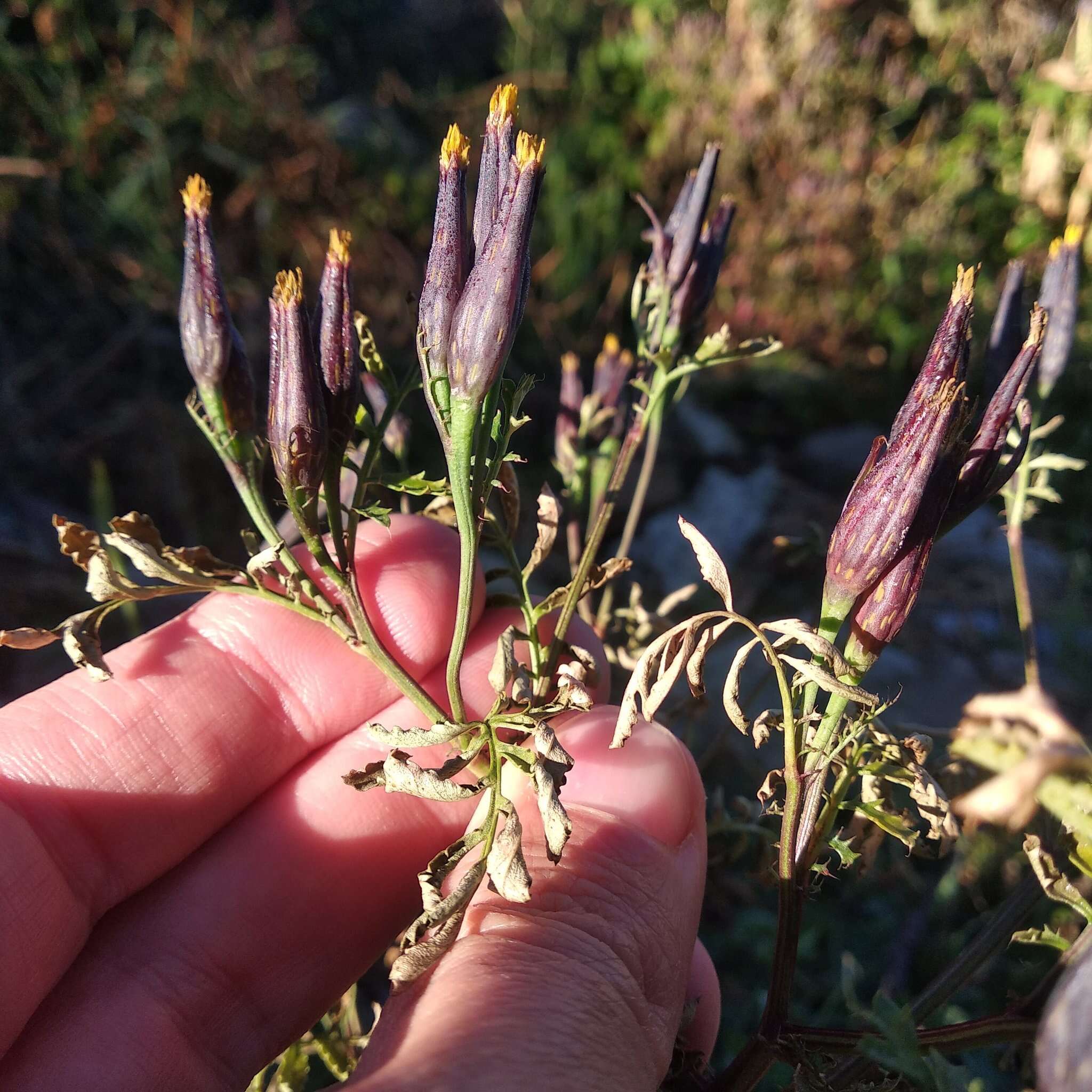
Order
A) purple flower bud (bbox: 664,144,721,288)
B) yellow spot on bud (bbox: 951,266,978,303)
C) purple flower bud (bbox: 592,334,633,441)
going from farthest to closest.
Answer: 1. purple flower bud (bbox: 592,334,633,441)
2. purple flower bud (bbox: 664,144,721,288)
3. yellow spot on bud (bbox: 951,266,978,303)

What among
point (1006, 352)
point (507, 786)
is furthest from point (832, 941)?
point (1006, 352)

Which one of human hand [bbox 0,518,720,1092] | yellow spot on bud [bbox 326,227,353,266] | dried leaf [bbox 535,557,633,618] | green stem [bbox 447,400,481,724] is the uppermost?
yellow spot on bud [bbox 326,227,353,266]

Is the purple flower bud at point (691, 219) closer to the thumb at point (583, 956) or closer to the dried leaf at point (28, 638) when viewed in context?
the thumb at point (583, 956)

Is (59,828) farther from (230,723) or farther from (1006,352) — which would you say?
(1006,352)

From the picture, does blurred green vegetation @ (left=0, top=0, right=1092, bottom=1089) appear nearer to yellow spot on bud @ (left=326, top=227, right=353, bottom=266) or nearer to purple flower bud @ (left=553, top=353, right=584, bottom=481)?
purple flower bud @ (left=553, top=353, right=584, bottom=481)

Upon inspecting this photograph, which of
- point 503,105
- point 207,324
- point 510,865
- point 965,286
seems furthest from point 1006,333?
point 207,324

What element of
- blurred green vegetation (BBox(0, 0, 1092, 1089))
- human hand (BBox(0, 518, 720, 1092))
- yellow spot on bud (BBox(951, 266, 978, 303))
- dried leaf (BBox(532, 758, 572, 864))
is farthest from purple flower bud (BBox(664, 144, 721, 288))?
blurred green vegetation (BBox(0, 0, 1092, 1089))

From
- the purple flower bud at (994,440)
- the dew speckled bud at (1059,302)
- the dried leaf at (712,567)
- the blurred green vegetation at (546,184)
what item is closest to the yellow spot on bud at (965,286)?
the purple flower bud at (994,440)
